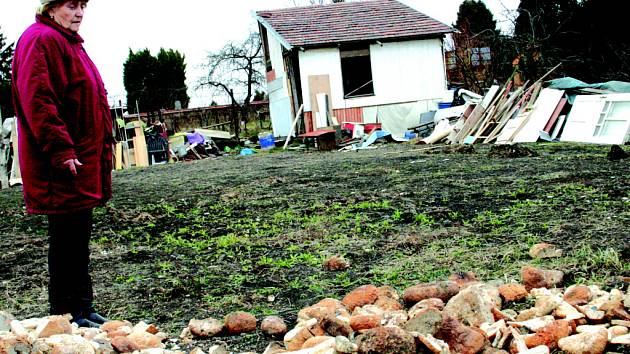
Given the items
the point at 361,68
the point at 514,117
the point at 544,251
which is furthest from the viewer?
the point at 361,68

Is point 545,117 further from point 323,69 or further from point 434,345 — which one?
point 434,345

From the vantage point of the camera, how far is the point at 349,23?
20312 mm

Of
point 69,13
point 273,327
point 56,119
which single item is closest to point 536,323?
point 273,327

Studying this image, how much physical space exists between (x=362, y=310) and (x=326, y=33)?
17.7 m

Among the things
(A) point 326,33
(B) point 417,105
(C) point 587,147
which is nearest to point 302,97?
(A) point 326,33

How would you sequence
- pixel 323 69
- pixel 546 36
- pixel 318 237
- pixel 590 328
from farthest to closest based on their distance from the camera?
1. pixel 546 36
2. pixel 323 69
3. pixel 318 237
4. pixel 590 328

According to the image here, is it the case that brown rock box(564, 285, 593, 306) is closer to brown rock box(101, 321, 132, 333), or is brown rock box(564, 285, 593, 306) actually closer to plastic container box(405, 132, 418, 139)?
brown rock box(101, 321, 132, 333)

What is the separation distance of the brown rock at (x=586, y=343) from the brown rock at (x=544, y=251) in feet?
4.28

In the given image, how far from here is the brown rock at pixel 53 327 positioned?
235 centimetres

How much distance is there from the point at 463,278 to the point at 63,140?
2019 mm

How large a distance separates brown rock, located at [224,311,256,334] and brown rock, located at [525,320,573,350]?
1148mm

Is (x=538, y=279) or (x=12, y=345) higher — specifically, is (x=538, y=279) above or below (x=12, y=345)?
below

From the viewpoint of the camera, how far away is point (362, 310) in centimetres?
263

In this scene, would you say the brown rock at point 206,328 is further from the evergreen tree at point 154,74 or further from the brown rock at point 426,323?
the evergreen tree at point 154,74
